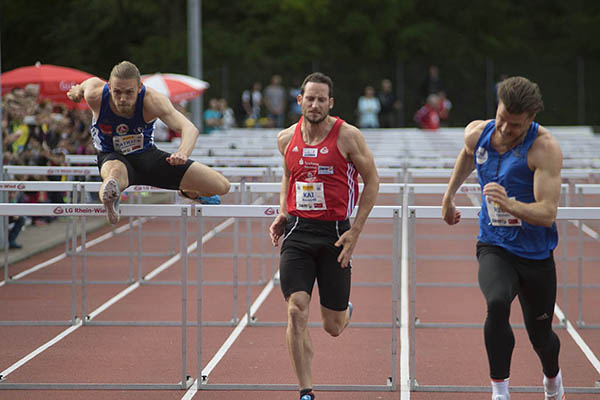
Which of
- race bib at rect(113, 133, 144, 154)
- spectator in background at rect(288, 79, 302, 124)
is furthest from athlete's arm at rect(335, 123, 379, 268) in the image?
spectator in background at rect(288, 79, 302, 124)

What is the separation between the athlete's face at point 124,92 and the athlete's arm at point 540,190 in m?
2.93

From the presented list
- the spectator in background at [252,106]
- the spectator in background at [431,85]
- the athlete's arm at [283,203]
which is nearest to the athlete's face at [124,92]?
the athlete's arm at [283,203]

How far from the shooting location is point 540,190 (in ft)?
19.0

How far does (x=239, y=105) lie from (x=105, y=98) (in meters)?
30.1

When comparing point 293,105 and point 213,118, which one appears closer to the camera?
point 213,118

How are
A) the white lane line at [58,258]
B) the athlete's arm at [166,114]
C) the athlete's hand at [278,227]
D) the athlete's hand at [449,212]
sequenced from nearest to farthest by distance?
1. the athlete's hand at [449,212]
2. the athlete's hand at [278,227]
3. the athlete's arm at [166,114]
4. the white lane line at [58,258]

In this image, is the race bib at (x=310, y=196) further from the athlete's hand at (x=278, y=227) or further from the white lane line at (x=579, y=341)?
the white lane line at (x=579, y=341)

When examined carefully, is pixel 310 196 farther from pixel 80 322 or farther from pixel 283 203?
pixel 80 322

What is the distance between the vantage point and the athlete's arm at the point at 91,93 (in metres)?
7.71

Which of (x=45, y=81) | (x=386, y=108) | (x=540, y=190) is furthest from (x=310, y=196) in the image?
(x=386, y=108)

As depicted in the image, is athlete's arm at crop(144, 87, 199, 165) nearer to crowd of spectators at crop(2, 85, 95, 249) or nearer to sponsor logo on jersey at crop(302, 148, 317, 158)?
sponsor logo on jersey at crop(302, 148, 317, 158)

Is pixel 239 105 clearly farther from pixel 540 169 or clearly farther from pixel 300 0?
pixel 540 169

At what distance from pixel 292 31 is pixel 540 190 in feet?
137

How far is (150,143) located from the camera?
318 inches
